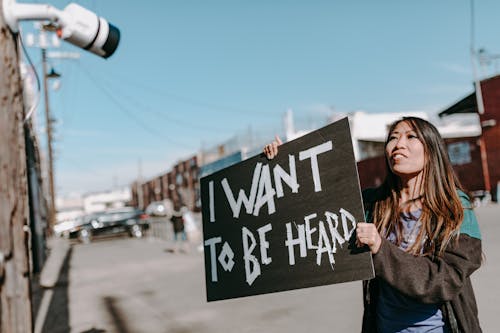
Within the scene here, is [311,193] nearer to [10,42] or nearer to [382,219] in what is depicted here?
[382,219]

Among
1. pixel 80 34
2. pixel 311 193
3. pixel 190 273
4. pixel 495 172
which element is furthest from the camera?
pixel 495 172

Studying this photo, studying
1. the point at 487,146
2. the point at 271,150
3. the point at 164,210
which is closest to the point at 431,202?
the point at 271,150

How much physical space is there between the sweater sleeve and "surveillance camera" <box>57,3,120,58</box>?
2.04 metres

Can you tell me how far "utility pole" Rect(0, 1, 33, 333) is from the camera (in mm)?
2117

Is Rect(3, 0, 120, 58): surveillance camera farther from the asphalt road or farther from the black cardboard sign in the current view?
the asphalt road

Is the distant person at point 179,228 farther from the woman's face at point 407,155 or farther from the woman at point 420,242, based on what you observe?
the woman's face at point 407,155

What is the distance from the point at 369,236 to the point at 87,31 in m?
2.01

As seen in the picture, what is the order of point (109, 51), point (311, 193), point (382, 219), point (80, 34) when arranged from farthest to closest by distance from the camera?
point (109, 51) < point (80, 34) < point (311, 193) < point (382, 219)

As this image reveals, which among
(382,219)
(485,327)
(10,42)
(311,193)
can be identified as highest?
(10,42)

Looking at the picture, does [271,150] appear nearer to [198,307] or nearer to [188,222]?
[198,307]

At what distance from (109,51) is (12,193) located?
48.3 inches

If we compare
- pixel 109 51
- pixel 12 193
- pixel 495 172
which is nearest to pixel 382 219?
pixel 12 193

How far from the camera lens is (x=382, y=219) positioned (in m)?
2.37

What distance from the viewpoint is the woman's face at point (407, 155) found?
2.29m
